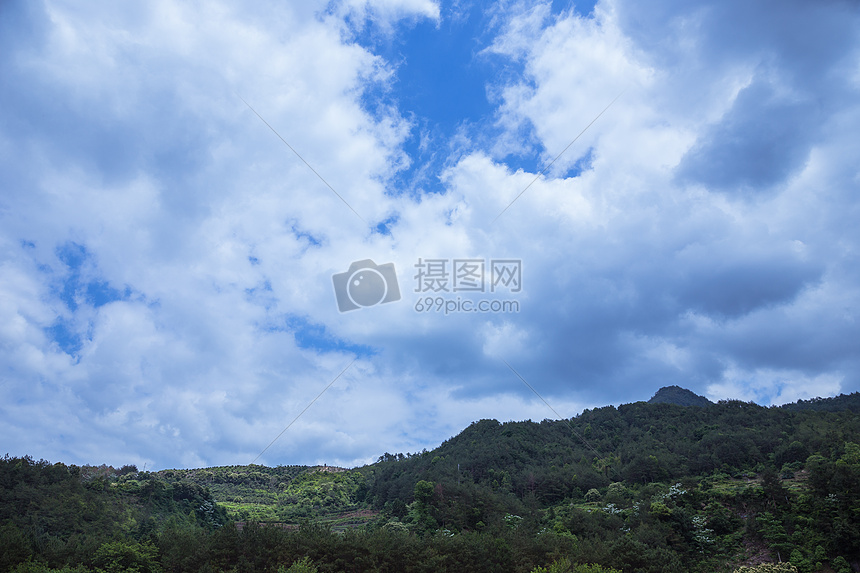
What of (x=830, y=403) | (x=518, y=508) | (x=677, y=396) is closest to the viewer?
(x=518, y=508)

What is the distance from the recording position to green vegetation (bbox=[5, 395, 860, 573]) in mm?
32156

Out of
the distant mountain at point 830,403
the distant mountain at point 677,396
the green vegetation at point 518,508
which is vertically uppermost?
the distant mountain at point 677,396

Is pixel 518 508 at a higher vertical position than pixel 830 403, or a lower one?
lower

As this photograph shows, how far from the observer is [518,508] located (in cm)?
5997

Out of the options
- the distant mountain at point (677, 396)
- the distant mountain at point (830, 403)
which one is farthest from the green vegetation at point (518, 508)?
the distant mountain at point (677, 396)

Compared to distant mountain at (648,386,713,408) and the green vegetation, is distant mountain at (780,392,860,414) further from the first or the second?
distant mountain at (648,386,713,408)

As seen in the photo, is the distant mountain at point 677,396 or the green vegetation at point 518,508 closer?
the green vegetation at point 518,508

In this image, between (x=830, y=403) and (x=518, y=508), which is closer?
(x=518, y=508)

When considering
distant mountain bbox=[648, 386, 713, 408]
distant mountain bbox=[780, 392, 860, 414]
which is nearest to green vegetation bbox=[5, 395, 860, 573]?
distant mountain bbox=[780, 392, 860, 414]

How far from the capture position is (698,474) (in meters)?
72.8

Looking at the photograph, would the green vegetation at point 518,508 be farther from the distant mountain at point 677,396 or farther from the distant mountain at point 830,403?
the distant mountain at point 677,396

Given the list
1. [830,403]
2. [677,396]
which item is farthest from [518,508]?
[677,396]

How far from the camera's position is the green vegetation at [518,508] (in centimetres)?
3216

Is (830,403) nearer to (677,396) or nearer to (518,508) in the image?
(677,396)
